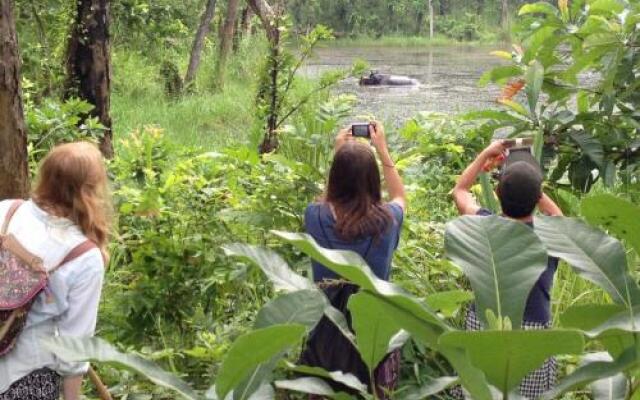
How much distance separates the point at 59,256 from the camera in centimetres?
211

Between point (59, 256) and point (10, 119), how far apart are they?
84cm

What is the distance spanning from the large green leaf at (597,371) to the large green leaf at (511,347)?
4.2 inches

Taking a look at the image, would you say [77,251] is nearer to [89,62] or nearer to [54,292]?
[54,292]

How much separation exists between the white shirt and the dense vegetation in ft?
0.86

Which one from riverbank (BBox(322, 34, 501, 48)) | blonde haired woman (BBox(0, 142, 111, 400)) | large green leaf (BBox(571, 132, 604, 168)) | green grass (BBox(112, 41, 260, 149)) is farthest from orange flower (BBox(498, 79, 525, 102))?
riverbank (BBox(322, 34, 501, 48))

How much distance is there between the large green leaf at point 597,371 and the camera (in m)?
0.86

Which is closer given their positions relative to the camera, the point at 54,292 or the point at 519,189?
the point at 54,292

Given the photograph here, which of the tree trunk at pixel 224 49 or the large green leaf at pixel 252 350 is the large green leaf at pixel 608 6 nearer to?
the large green leaf at pixel 252 350

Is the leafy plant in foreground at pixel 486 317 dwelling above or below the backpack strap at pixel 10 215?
above

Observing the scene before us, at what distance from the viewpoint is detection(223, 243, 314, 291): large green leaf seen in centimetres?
95

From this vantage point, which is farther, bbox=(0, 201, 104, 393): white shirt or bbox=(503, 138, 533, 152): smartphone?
bbox=(503, 138, 533, 152): smartphone

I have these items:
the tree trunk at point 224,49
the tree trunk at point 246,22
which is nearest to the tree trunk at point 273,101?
the tree trunk at point 224,49

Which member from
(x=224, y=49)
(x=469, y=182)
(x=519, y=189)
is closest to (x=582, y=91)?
(x=469, y=182)

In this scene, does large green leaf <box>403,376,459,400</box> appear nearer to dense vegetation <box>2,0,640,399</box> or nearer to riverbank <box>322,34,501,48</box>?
dense vegetation <box>2,0,640,399</box>
